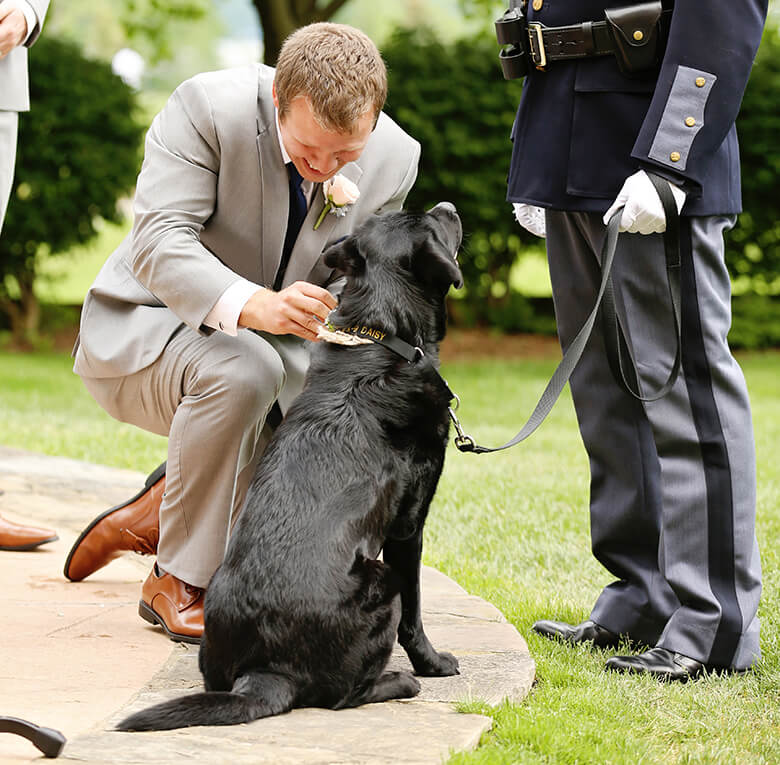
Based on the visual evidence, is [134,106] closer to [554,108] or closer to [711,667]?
[554,108]

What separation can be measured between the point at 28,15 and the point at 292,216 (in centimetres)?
127

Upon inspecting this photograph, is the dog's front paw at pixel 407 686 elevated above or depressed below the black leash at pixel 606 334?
below

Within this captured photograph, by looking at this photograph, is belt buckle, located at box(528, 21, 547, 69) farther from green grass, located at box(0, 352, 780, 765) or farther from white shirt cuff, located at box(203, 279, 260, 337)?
green grass, located at box(0, 352, 780, 765)

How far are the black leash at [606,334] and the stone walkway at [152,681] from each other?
572 millimetres

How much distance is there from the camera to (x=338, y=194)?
3.11m

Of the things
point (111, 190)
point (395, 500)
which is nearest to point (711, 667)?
point (395, 500)

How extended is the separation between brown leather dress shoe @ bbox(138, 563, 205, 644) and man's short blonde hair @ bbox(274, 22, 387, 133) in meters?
1.31

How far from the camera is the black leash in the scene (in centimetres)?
270

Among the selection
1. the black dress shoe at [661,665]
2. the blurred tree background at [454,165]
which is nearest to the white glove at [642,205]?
the black dress shoe at [661,665]

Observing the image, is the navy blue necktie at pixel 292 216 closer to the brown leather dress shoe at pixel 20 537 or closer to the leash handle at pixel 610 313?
the leash handle at pixel 610 313

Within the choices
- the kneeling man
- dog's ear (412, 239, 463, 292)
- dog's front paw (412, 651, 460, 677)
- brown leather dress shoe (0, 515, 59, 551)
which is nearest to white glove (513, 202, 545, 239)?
the kneeling man

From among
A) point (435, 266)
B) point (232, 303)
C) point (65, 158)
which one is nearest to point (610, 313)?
point (435, 266)

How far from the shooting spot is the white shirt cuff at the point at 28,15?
3664 millimetres

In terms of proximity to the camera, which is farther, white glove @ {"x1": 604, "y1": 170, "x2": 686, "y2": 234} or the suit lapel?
the suit lapel
